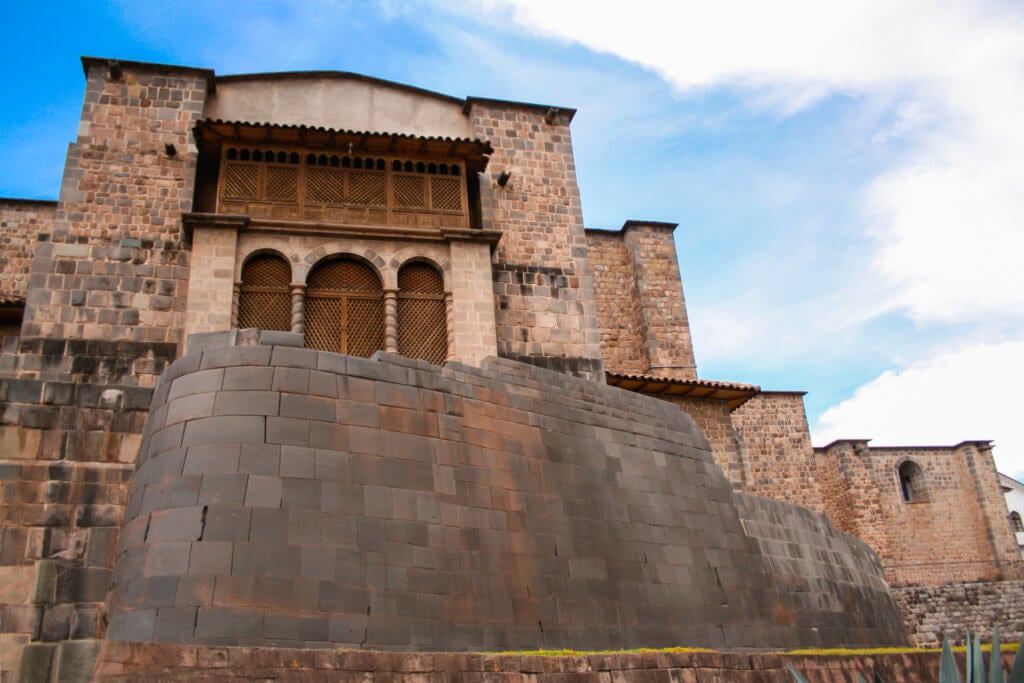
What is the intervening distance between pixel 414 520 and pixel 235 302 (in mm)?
7781

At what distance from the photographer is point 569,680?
738cm

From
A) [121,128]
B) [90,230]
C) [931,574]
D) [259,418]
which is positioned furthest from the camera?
[931,574]

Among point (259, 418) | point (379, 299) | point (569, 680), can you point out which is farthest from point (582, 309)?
point (569, 680)

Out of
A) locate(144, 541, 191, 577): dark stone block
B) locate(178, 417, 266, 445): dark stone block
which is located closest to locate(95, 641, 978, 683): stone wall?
locate(144, 541, 191, 577): dark stone block

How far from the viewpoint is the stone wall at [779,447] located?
28656mm

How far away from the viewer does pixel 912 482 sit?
34.4 meters

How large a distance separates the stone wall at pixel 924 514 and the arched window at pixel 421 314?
72.8 feet

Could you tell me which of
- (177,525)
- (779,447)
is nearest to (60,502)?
(177,525)

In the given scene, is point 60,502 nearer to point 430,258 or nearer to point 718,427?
point 430,258

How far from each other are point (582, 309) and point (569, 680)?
10973 mm

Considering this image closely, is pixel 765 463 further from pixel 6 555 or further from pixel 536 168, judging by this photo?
pixel 6 555

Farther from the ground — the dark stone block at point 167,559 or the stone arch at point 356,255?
the stone arch at point 356,255

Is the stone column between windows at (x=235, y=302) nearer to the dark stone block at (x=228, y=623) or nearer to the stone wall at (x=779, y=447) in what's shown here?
the dark stone block at (x=228, y=623)

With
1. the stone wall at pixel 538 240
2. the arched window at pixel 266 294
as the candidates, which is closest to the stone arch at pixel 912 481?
the stone wall at pixel 538 240
